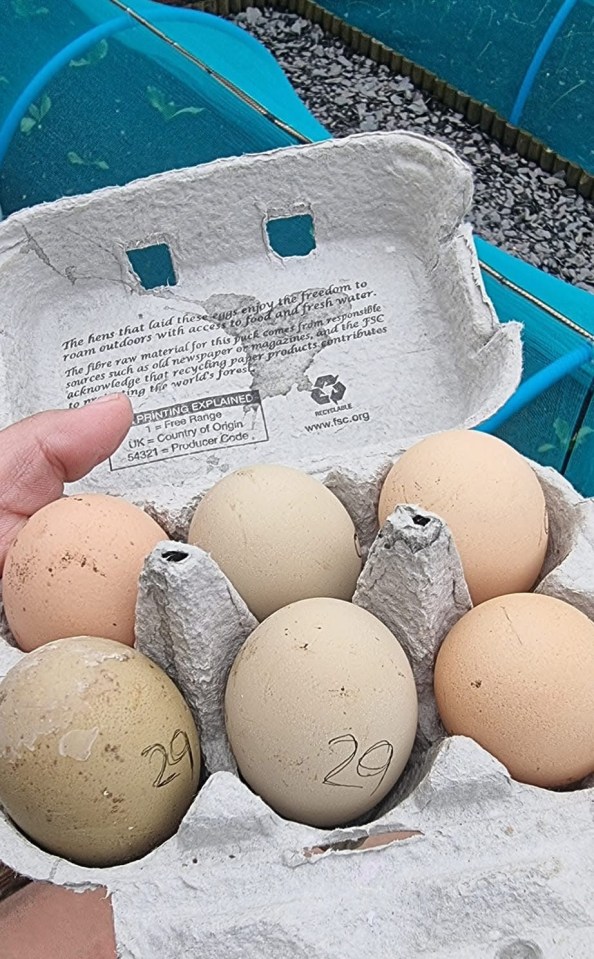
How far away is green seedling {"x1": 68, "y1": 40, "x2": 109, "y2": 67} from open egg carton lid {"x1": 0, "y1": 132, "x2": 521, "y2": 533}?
0.47m

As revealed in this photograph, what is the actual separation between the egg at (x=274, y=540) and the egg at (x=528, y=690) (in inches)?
5.7

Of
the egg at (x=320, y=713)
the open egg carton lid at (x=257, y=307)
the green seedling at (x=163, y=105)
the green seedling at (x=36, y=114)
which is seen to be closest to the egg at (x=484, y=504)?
the egg at (x=320, y=713)

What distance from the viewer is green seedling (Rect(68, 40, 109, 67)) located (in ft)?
5.28

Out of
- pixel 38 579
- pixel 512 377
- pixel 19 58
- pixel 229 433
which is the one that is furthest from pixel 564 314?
pixel 19 58

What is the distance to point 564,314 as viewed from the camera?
4.70 ft

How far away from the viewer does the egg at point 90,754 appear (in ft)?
2.07

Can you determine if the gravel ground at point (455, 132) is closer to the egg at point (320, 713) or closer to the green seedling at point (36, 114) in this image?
the green seedling at point (36, 114)

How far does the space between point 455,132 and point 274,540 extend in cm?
221

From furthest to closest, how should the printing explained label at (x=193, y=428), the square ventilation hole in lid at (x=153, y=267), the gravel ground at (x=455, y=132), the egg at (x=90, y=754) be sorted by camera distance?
the gravel ground at (x=455, y=132), the square ventilation hole in lid at (x=153, y=267), the printing explained label at (x=193, y=428), the egg at (x=90, y=754)

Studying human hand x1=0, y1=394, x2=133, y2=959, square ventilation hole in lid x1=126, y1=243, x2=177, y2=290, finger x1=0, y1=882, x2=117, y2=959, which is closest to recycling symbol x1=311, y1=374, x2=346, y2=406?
square ventilation hole in lid x1=126, y1=243, x2=177, y2=290

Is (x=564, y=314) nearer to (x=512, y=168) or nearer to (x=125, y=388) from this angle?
(x=125, y=388)

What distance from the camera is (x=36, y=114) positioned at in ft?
5.44

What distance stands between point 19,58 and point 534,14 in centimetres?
147

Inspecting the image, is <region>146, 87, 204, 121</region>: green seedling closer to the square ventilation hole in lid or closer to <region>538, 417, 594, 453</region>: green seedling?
the square ventilation hole in lid
